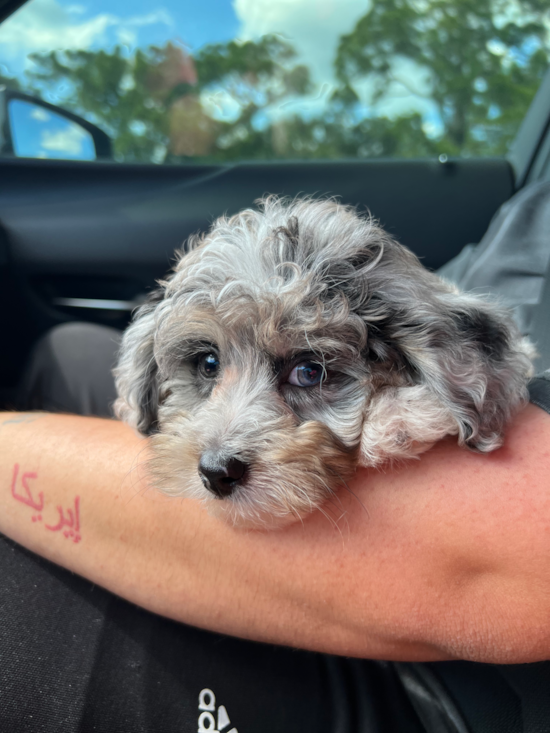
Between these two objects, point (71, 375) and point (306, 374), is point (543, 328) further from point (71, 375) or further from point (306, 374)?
point (71, 375)

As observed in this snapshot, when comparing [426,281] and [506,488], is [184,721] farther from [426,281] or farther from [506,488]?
[426,281]

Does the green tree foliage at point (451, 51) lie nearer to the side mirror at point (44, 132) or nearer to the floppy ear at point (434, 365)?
the side mirror at point (44, 132)

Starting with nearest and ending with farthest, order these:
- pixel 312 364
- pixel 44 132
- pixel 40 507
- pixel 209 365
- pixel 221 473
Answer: pixel 221 473
pixel 40 507
pixel 312 364
pixel 209 365
pixel 44 132

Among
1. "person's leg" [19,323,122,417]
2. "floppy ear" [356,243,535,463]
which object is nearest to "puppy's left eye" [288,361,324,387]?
"floppy ear" [356,243,535,463]

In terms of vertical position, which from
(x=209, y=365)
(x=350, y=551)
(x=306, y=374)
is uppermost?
(x=306, y=374)

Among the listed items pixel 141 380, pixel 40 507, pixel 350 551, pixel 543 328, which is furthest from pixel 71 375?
pixel 543 328
